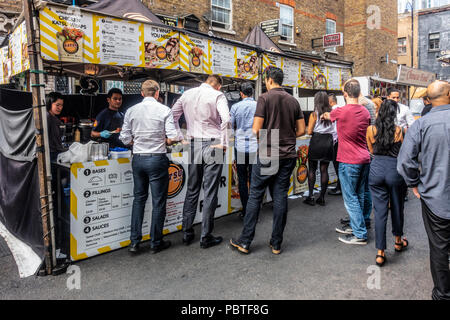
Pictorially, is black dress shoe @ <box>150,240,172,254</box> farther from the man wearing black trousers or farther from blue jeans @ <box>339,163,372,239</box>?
the man wearing black trousers

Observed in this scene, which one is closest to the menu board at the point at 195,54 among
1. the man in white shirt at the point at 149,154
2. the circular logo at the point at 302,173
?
the man in white shirt at the point at 149,154

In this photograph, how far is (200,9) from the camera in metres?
11.1

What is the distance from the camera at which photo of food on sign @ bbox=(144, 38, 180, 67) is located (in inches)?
174

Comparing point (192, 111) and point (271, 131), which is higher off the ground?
point (192, 111)

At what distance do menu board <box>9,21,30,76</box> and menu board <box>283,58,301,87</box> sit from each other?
469cm

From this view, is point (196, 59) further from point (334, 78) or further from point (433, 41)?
point (433, 41)

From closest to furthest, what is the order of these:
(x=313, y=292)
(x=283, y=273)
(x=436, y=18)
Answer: (x=313, y=292)
(x=283, y=273)
(x=436, y=18)

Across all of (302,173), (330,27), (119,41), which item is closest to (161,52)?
(119,41)

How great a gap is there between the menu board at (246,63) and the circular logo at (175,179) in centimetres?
222

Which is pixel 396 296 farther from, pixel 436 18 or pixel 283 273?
pixel 436 18

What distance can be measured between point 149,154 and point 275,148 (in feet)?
4.81

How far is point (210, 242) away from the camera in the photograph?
409cm
